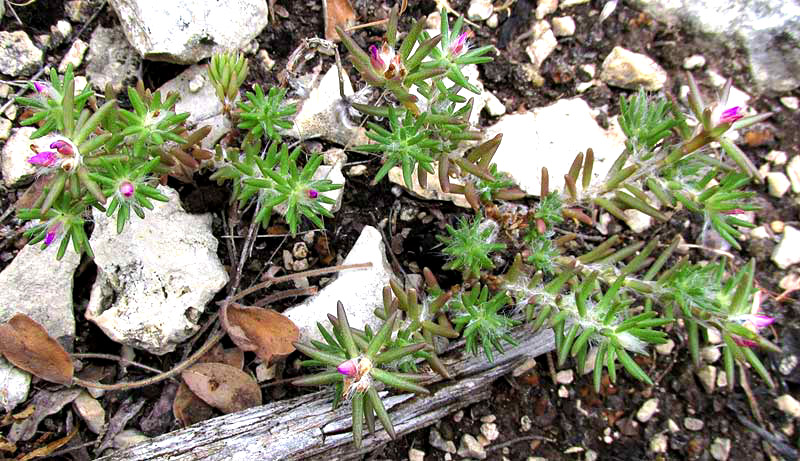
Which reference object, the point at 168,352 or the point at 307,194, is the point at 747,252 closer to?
the point at 307,194

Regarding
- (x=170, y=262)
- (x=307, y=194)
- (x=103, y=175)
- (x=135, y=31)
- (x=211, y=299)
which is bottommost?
(x=211, y=299)

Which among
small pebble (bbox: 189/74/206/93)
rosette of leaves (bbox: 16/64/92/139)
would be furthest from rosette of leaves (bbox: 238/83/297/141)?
rosette of leaves (bbox: 16/64/92/139)

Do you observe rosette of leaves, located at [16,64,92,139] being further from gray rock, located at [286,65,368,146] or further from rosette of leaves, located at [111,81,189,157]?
gray rock, located at [286,65,368,146]

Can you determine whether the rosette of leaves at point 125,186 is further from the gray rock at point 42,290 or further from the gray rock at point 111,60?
the gray rock at point 111,60

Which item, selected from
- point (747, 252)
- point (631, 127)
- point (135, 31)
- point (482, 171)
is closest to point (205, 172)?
point (135, 31)

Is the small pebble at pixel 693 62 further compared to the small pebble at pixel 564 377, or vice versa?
the small pebble at pixel 693 62

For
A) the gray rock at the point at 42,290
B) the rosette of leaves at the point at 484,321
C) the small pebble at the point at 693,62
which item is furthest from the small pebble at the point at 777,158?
the gray rock at the point at 42,290
